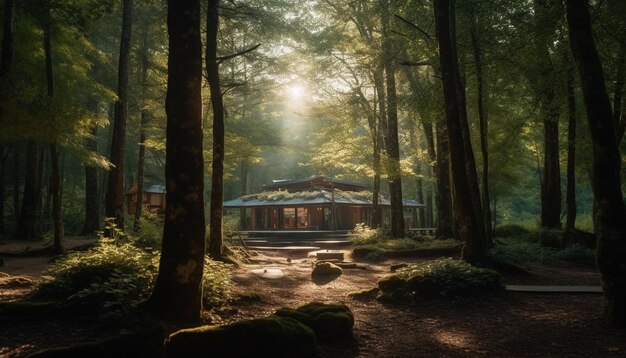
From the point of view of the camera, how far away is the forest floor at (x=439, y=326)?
5023 millimetres

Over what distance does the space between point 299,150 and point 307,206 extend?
6.73 metres

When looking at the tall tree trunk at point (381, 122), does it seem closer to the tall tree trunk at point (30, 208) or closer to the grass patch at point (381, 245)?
the grass patch at point (381, 245)

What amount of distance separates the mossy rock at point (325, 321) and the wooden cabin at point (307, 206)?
27.8 meters

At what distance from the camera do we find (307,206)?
36375 millimetres

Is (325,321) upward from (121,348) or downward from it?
downward

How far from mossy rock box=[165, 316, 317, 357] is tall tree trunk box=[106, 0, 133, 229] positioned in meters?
10.00

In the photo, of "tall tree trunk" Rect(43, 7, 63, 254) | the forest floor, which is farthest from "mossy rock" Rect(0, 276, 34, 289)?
"tall tree trunk" Rect(43, 7, 63, 254)

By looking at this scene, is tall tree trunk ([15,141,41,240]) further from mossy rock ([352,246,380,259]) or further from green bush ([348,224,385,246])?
green bush ([348,224,385,246])

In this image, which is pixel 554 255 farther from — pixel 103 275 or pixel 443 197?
pixel 103 275

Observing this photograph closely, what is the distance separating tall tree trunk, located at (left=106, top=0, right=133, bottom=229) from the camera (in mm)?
13367

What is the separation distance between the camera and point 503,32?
13.9m

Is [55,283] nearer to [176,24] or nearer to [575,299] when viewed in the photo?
[176,24]

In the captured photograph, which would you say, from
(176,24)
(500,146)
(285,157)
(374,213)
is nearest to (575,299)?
(176,24)

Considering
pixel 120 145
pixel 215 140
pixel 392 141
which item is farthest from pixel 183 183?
pixel 392 141
